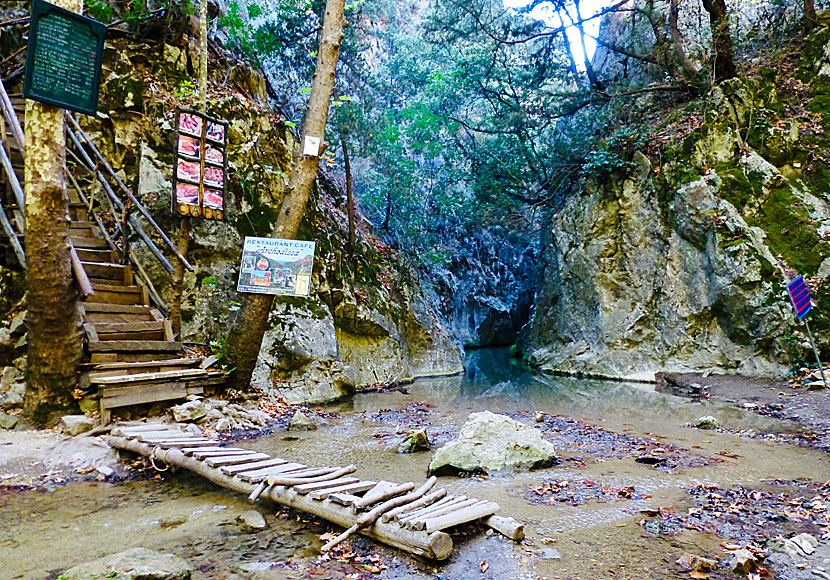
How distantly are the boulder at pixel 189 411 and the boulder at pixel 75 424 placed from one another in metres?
0.93

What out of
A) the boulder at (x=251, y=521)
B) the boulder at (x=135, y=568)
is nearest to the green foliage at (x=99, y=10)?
the boulder at (x=251, y=521)

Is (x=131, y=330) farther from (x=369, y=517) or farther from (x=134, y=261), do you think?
(x=369, y=517)

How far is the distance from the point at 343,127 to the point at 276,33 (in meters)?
3.37

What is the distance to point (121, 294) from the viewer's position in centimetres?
771

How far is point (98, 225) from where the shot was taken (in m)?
8.42

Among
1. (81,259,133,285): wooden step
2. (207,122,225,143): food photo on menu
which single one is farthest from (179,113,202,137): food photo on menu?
(81,259,133,285): wooden step

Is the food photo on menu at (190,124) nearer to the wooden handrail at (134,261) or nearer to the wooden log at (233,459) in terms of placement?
the wooden handrail at (134,261)

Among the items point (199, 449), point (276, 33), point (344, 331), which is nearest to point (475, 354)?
point (344, 331)

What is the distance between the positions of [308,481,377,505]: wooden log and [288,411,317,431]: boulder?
3.42m

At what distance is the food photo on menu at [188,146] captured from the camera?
729 cm

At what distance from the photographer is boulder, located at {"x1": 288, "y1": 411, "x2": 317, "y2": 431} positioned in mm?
7196

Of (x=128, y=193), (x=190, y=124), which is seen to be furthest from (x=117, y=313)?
(x=190, y=124)

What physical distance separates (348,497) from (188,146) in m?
6.01

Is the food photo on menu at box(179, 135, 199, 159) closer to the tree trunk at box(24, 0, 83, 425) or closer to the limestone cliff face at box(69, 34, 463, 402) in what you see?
the tree trunk at box(24, 0, 83, 425)
